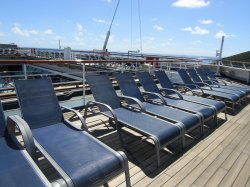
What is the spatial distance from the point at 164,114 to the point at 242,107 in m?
3.20

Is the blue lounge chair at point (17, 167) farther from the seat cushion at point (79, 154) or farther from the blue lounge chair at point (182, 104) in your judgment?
the blue lounge chair at point (182, 104)

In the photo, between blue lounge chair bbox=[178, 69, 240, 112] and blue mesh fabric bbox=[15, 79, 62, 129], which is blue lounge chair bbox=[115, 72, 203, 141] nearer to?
blue mesh fabric bbox=[15, 79, 62, 129]

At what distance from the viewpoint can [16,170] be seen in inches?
72.6

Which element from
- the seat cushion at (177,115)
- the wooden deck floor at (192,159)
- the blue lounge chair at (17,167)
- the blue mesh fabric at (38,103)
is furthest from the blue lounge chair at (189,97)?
the blue lounge chair at (17,167)

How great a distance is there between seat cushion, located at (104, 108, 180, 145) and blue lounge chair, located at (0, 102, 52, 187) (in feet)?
4.52

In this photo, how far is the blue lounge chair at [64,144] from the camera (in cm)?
190

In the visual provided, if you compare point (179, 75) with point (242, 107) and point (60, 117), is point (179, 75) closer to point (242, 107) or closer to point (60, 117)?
point (242, 107)

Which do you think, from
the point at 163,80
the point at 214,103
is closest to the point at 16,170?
the point at 214,103

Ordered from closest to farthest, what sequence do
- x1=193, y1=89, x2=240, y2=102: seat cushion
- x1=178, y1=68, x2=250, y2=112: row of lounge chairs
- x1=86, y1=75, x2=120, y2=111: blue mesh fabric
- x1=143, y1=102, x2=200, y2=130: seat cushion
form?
x1=143, y1=102, x2=200, y2=130: seat cushion < x1=86, y1=75, x2=120, y2=111: blue mesh fabric < x1=193, y1=89, x2=240, y2=102: seat cushion < x1=178, y1=68, x2=250, y2=112: row of lounge chairs

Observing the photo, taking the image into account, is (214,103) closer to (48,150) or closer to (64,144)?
(64,144)

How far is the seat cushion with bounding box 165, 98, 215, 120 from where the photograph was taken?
3.86 metres

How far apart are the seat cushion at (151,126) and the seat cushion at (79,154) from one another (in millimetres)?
741

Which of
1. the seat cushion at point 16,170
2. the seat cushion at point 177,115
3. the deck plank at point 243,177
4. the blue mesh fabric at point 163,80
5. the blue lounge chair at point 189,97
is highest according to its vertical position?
the blue mesh fabric at point 163,80

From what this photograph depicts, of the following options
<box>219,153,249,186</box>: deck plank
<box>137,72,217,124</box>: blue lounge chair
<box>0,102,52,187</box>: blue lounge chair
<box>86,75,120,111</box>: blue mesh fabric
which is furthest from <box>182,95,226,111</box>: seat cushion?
<box>0,102,52,187</box>: blue lounge chair
